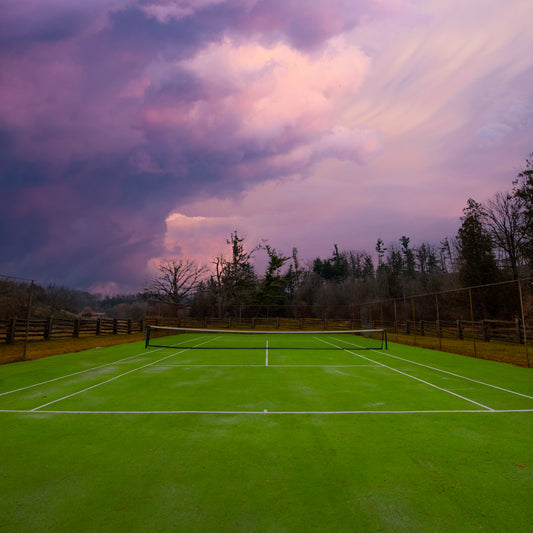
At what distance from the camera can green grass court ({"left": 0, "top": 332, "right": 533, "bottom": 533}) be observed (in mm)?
2738

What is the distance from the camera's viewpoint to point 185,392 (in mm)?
6973

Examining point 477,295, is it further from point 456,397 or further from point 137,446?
point 137,446

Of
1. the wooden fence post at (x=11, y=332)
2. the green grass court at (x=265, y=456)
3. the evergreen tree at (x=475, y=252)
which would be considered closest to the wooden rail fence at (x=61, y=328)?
the wooden fence post at (x=11, y=332)

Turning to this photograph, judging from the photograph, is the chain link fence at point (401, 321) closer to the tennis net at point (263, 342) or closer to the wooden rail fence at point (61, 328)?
the wooden rail fence at point (61, 328)

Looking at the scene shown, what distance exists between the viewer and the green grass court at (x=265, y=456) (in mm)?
2738

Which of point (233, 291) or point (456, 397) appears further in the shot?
point (233, 291)

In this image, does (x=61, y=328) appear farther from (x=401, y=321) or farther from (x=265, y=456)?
(x=401, y=321)

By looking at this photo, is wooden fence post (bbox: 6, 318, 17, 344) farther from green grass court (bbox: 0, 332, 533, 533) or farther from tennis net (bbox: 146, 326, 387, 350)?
green grass court (bbox: 0, 332, 533, 533)

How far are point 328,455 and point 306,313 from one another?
3344 centimetres

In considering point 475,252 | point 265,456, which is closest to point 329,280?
point 475,252

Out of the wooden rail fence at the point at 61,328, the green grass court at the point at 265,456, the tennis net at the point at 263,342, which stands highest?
the wooden rail fence at the point at 61,328

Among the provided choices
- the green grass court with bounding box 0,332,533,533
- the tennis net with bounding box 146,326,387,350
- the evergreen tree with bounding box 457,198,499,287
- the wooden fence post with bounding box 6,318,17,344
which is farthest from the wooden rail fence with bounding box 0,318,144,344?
the evergreen tree with bounding box 457,198,499,287

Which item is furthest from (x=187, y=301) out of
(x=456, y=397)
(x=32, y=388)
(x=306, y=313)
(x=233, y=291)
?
(x=456, y=397)

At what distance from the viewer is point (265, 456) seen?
3883 mm
